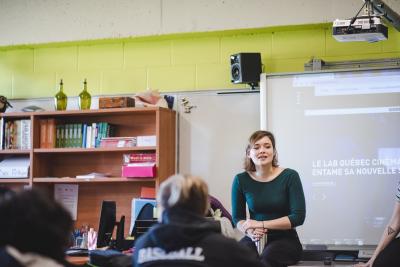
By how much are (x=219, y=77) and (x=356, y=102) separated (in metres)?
1.20

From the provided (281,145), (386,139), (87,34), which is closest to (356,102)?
(386,139)

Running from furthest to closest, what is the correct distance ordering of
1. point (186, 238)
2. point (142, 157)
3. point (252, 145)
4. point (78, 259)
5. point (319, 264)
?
point (142, 157), point (319, 264), point (252, 145), point (78, 259), point (186, 238)

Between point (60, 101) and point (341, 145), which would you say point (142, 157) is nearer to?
point (60, 101)

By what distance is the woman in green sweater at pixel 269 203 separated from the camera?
12.3 ft

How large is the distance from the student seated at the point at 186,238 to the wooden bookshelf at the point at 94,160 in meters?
2.84

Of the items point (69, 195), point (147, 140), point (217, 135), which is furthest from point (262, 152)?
point (69, 195)

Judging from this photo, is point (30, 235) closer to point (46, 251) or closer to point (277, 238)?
point (46, 251)

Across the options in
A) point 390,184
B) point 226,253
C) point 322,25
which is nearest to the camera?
point 226,253

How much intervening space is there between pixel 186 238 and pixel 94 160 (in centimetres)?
342

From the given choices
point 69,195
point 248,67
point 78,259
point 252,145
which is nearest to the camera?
point 78,259

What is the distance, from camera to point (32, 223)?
1887 millimetres

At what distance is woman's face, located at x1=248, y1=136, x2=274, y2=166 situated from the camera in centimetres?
399

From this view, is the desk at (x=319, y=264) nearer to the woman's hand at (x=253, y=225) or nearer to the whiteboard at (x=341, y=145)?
the whiteboard at (x=341, y=145)

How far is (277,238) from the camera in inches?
152
